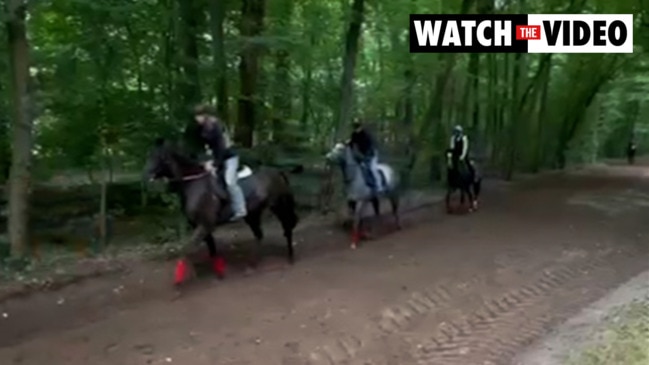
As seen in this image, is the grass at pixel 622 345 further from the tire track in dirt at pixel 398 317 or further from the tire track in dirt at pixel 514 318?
the tire track in dirt at pixel 398 317

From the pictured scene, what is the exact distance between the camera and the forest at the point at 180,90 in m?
12.1

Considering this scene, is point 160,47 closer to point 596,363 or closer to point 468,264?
point 468,264

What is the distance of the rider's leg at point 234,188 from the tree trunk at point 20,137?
254 cm

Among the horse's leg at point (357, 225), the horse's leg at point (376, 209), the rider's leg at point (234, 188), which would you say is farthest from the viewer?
the horse's leg at point (376, 209)

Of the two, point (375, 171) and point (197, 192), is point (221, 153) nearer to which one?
point (197, 192)

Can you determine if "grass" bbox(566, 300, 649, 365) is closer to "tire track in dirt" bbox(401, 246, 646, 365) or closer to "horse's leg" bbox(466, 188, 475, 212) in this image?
"tire track in dirt" bbox(401, 246, 646, 365)

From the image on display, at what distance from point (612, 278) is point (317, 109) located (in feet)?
28.3

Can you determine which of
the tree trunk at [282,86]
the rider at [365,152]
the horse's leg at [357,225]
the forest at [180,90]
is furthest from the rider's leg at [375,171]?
the tree trunk at [282,86]

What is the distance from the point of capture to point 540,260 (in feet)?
40.0

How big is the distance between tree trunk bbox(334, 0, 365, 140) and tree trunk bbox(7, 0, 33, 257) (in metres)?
6.81

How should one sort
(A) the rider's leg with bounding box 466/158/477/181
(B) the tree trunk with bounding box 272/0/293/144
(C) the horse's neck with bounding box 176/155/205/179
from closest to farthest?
(C) the horse's neck with bounding box 176/155/205/179 → (B) the tree trunk with bounding box 272/0/293/144 → (A) the rider's leg with bounding box 466/158/477/181

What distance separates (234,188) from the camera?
10961mm

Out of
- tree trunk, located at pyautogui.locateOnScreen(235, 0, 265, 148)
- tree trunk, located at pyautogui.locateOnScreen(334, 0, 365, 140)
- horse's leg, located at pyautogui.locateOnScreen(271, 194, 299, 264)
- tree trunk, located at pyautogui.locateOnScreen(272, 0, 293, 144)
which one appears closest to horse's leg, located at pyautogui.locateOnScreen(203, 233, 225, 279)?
horse's leg, located at pyautogui.locateOnScreen(271, 194, 299, 264)

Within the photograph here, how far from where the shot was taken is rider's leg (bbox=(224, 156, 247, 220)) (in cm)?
1089
